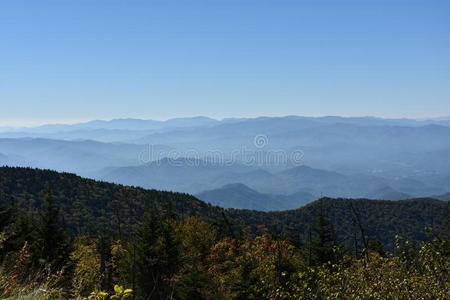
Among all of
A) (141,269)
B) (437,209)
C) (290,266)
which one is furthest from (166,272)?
(437,209)

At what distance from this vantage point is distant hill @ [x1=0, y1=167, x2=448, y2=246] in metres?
100.0

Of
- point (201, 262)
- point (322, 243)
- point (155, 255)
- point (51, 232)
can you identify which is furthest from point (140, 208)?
point (155, 255)

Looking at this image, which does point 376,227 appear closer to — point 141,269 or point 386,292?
point 141,269

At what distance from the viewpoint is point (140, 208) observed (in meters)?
112

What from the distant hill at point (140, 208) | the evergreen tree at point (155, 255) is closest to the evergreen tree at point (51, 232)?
the evergreen tree at point (155, 255)

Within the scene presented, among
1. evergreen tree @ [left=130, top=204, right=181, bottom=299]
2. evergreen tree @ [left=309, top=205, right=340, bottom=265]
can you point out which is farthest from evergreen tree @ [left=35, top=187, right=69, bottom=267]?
evergreen tree @ [left=309, top=205, right=340, bottom=265]

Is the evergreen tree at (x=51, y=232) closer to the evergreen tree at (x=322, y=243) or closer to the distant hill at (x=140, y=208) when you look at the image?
the evergreen tree at (x=322, y=243)

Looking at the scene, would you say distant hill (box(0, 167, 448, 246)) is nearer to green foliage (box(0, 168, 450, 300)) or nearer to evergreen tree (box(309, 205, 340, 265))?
green foliage (box(0, 168, 450, 300))

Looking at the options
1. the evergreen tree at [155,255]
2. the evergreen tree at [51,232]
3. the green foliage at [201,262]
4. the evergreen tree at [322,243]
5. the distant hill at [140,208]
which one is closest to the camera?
the green foliage at [201,262]

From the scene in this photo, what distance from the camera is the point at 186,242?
1442 inches

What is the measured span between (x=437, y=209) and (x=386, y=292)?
592 ft

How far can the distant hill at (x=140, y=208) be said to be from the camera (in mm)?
99969

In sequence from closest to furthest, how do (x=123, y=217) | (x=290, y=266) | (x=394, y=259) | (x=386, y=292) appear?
(x=386, y=292), (x=394, y=259), (x=290, y=266), (x=123, y=217)

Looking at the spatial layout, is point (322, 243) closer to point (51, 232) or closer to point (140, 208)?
point (51, 232)
